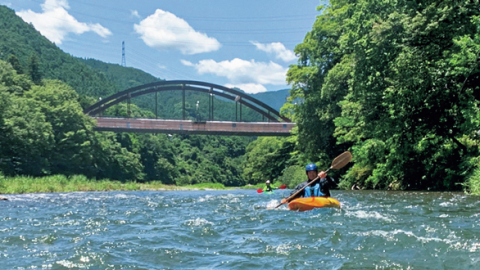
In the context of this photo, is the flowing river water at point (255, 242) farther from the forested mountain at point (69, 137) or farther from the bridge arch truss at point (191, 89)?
the bridge arch truss at point (191, 89)

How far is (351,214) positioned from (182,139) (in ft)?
379

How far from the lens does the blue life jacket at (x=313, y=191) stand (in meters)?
10.7

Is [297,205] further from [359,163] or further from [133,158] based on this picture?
[133,158]

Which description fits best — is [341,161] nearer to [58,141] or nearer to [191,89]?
[58,141]

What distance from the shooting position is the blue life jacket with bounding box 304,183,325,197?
10711mm

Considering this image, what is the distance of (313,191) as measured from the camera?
35.4ft

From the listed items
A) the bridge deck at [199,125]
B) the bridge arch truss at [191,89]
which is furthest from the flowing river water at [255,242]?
the bridge arch truss at [191,89]

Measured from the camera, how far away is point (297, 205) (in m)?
10.2

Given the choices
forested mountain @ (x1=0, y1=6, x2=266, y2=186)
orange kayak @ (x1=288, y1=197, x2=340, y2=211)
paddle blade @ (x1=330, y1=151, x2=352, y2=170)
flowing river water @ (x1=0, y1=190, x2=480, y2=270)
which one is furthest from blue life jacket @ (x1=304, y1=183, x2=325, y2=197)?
forested mountain @ (x1=0, y1=6, x2=266, y2=186)

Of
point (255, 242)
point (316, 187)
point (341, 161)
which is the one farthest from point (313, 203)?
point (255, 242)

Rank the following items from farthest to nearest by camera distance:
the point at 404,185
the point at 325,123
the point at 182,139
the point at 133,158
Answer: the point at 182,139 → the point at 133,158 → the point at 325,123 → the point at 404,185

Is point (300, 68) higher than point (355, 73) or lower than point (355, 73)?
higher

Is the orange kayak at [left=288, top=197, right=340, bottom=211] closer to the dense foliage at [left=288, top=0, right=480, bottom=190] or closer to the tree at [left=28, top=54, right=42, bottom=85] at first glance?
the dense foliage at [left=288, top=0, right=480, bottom=190]

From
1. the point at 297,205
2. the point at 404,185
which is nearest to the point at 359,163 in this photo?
the point at 404,185
